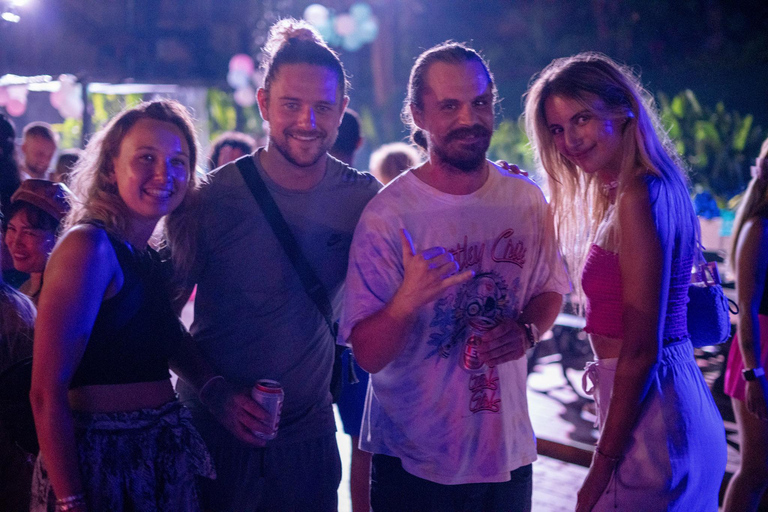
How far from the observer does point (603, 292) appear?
6.07 feet

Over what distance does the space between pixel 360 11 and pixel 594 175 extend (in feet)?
49.5

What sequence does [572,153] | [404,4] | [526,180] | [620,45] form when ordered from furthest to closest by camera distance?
[404,4] < [620,45] < [526,180] < [572,153]

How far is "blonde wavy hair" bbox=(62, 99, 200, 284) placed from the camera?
1857 mm

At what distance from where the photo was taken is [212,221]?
86.4 inches

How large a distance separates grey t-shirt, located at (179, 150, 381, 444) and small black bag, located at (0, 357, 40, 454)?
52cm

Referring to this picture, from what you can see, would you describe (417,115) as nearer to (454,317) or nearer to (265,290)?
(454,317)

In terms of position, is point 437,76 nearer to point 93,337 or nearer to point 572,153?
point 572,153

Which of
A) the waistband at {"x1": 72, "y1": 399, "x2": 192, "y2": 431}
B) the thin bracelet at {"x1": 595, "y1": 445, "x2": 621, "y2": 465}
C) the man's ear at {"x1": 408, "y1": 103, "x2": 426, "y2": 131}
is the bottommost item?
the thin bracelet at {"x1": 595, "y1": 445, "x2": 621, "y2": 465}

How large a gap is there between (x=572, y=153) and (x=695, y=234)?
0.43 m

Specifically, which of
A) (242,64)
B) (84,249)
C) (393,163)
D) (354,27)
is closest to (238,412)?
(84,249)

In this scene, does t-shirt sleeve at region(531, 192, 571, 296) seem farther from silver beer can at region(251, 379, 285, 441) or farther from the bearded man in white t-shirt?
silver beer can at region(251, 379, 285, 441)

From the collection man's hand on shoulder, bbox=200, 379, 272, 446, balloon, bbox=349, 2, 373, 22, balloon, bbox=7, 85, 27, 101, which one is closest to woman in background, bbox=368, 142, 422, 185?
man's hand on shoulder, bbox=200, 379, 272, 446

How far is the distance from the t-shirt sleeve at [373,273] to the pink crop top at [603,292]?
22.2 inches

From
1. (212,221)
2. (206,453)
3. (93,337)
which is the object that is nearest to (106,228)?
(93,337)
